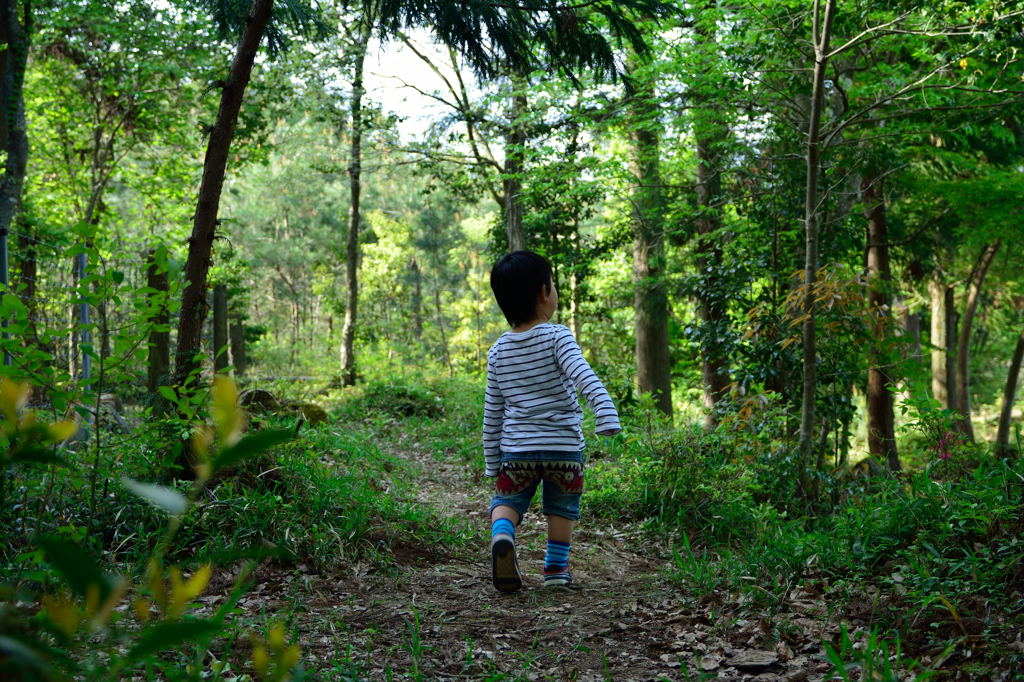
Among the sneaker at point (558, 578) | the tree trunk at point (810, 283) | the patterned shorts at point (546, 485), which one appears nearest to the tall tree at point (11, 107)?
the patterned shorts at point (546, 485)

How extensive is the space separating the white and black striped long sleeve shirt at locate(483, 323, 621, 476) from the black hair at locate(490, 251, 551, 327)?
0.42 ft

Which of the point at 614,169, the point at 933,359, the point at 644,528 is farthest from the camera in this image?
the point at 933,359

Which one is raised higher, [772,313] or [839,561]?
[772,313]

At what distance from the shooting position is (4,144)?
31.1 feet

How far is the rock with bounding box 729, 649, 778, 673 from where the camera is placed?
2.82m

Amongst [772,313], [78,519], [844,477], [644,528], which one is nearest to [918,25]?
[772,313]

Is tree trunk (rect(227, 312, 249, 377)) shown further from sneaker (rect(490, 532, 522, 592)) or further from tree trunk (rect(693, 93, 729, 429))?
sneaker (rect(490, 532, 522, 592))

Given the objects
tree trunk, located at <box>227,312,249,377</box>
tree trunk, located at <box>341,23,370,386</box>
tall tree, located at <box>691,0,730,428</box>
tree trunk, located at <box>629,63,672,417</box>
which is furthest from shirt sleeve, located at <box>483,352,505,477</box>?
tree trunk, located at <box>341,23,370,386</box>

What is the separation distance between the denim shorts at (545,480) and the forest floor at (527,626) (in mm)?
421

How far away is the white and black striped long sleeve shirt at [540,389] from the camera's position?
3.99 meters

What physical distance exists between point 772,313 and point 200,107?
14.2m

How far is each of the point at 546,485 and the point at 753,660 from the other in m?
1.49

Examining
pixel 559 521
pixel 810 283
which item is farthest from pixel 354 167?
pixel 559 521

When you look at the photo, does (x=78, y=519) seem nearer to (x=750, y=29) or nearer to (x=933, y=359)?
(x=750, y=29)
